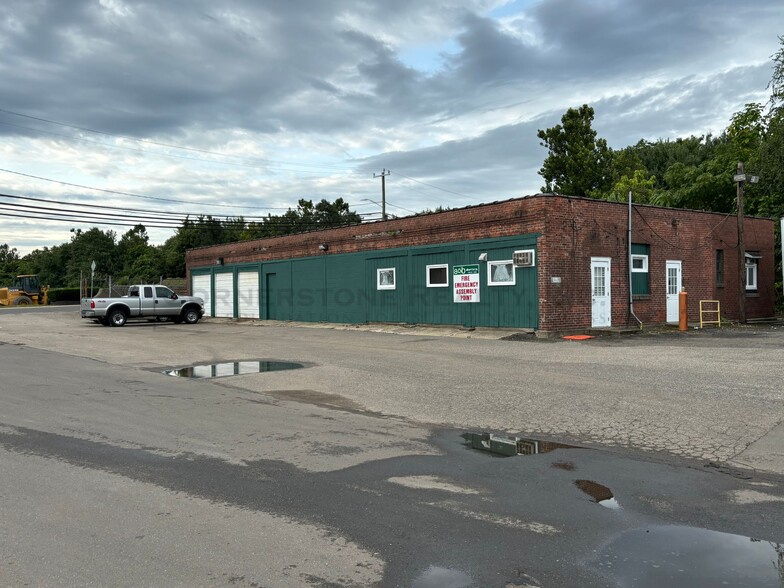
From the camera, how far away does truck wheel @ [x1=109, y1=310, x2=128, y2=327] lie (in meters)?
29.4

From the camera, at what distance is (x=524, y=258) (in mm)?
20609

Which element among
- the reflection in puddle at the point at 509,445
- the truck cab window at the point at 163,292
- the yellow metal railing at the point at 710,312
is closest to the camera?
the reflection in puddle at the point at 509,445

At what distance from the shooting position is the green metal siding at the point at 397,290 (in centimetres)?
2125

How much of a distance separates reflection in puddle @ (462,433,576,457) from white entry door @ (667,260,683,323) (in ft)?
61.3

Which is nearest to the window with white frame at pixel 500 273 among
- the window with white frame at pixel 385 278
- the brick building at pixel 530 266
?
the brick building at pixel 530 266

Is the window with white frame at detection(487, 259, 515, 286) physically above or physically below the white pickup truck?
above

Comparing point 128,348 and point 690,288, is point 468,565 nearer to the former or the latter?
point 128,348

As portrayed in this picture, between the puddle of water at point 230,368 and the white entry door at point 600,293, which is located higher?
the white entry door at point 600,293

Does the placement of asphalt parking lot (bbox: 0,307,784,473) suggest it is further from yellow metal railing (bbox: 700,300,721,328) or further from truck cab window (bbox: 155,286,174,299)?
truck cab window (bbox: 155,286,174,299)

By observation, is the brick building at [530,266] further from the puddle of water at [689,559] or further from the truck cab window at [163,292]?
the puddle of water at [689,559]

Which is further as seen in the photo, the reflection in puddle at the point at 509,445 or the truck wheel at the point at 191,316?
the truck wheel at the point at 191,316

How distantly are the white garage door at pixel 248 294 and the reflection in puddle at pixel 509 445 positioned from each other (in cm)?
2820

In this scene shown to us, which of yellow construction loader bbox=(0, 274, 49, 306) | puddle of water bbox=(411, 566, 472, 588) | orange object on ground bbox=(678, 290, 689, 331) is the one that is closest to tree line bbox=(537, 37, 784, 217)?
orange object on ground bbox=(678, 290, 689, 331)

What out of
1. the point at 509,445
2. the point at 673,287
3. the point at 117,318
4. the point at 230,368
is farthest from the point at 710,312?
the point at 117,318
